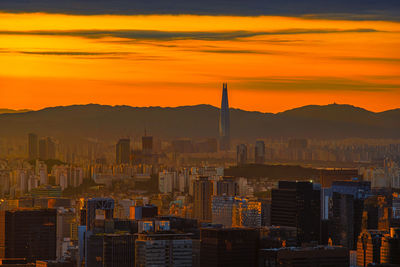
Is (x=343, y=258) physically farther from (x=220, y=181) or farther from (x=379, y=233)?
(x=220, y=181)

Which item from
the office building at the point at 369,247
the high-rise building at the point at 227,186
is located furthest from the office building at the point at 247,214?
the high-rise building at the point at 227,186

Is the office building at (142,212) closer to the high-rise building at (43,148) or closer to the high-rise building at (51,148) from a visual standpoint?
the high-rise building at (51,148)

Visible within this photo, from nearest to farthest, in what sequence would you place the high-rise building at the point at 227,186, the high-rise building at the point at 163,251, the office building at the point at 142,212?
the high-rise building at the point at 163,251 < the office building at the point at 142,212 < the high-rise building at the point at 227,186

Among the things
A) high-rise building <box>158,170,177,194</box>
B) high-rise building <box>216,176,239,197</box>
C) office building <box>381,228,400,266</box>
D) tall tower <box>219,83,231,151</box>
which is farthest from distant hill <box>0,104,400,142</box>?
high-rise building <box>158,170,177,194</box>

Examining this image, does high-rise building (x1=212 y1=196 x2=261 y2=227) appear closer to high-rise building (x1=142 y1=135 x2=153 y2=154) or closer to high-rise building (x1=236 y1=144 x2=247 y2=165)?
high-rise building (x1=236 y1=144 x2=247 y2=165)

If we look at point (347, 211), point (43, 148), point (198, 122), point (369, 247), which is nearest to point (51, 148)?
point (43, 148)

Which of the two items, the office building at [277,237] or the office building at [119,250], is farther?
the office building at [277,237]
